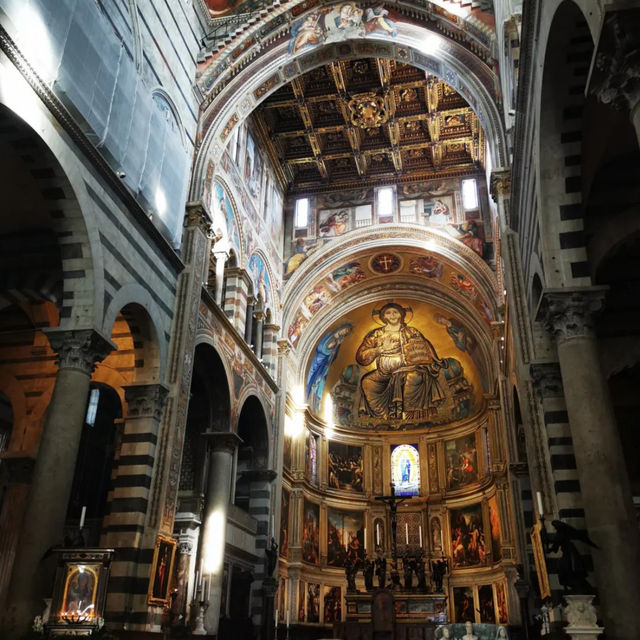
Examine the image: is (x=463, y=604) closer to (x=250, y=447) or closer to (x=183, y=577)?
(x=250, y=447)

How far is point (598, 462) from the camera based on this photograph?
8219mm

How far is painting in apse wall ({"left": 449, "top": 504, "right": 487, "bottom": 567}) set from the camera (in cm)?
2577

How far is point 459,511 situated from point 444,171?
13.5 metres

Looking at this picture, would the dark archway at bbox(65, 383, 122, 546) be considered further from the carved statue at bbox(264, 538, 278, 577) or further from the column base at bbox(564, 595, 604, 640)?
the column base at bbox(564, 595, 604, 640)

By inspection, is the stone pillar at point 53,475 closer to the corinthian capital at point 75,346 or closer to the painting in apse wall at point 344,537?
the corinthian capital at point 75,346

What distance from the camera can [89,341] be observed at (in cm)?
1078

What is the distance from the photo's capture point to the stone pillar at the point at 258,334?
21.8 m

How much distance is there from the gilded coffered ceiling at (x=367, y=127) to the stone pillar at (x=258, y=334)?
6.34m

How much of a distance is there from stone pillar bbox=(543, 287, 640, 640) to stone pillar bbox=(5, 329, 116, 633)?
7.15 m

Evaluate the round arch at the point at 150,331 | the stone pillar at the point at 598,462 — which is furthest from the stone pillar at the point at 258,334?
the stone pillar at the point at 598,462

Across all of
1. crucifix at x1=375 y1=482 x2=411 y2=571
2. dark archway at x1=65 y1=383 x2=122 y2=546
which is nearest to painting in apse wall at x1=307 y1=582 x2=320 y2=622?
crucifix at x1=375 y1=482 x2=411 y2=571

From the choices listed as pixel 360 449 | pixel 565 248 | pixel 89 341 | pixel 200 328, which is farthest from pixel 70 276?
pixel 360 449

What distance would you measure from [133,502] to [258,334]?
32.8 feet

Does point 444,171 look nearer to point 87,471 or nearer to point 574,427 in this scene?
point 87,471
